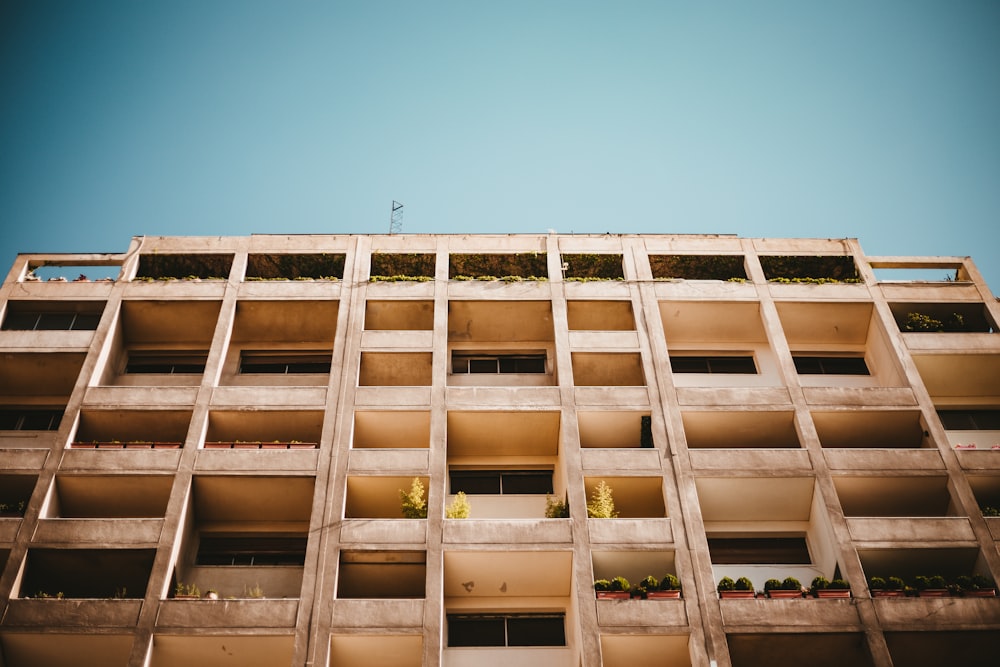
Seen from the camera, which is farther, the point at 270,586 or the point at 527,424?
the point at 527,424

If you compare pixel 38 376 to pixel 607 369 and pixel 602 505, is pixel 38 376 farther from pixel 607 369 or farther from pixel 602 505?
pixel 607 369

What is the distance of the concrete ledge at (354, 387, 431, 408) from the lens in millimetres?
23219

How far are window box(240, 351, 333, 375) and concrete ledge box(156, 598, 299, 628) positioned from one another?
10753 mm

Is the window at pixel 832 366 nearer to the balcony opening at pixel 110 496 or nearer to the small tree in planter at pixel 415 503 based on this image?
the small tree in planter at pixel 415 503

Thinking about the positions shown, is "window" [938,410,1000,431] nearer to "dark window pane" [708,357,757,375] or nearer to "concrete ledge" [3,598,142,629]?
"dark window pane" [708,357,757,375]

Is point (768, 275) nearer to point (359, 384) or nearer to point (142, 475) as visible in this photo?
point (359, 384)

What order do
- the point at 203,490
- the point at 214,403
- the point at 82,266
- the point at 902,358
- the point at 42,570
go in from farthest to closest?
the point at 82,266 < the point at 902,358 < the point at 214,403 < the point at 203,490 < the point at 42,570

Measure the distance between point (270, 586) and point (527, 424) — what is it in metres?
10.2

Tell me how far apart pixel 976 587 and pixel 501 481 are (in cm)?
1521

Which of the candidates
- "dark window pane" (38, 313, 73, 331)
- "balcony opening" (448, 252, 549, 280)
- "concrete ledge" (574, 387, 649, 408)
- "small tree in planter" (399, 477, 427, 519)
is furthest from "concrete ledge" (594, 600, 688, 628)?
"dark window pane" (38, 313, 73, 331)

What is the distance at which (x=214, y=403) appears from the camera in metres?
23.2

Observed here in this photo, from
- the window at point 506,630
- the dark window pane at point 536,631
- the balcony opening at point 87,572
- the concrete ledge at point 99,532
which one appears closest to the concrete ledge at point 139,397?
the concrete ledge at point 99,532

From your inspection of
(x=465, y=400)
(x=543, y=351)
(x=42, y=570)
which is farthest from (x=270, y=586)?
(x=543, y=351)

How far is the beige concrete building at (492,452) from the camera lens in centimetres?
1856
